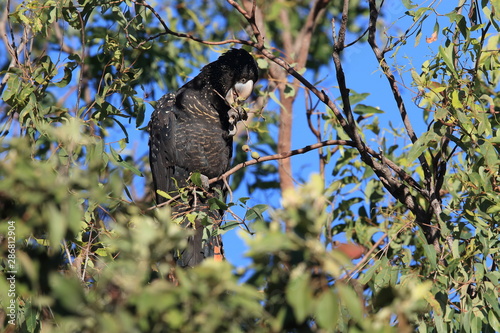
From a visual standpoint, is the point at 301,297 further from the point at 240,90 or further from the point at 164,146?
the point at 240,90

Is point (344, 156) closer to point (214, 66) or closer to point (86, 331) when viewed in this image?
point (214, 66)

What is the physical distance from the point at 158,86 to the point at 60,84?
159 centimetres

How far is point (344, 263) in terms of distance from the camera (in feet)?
3.39

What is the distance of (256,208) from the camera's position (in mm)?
2262

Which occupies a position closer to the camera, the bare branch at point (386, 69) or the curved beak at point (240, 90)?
the bare branch at point (386, 69)

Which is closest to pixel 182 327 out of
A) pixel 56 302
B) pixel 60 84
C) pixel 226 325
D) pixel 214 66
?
pixel 226 325

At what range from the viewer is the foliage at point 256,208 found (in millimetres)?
1029

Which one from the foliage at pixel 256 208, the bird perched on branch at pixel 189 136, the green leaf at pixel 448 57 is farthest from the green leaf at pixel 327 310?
the bird perched on branch at pixel 189 136

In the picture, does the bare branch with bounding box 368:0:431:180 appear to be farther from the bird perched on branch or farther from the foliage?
the bird perched on branch

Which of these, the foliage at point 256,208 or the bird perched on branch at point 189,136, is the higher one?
the bird perched on branch at point 189,136

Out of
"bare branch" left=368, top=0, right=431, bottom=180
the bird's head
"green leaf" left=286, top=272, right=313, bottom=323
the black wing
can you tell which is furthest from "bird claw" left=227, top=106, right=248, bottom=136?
"green leaf" left=286, top=272, right=313, bottom=323

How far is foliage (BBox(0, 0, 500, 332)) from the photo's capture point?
3.38ft

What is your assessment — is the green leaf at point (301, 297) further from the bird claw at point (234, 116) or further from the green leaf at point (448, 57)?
the bird claw at point (234, 116)

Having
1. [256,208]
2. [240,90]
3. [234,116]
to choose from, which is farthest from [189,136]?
[256,208]
